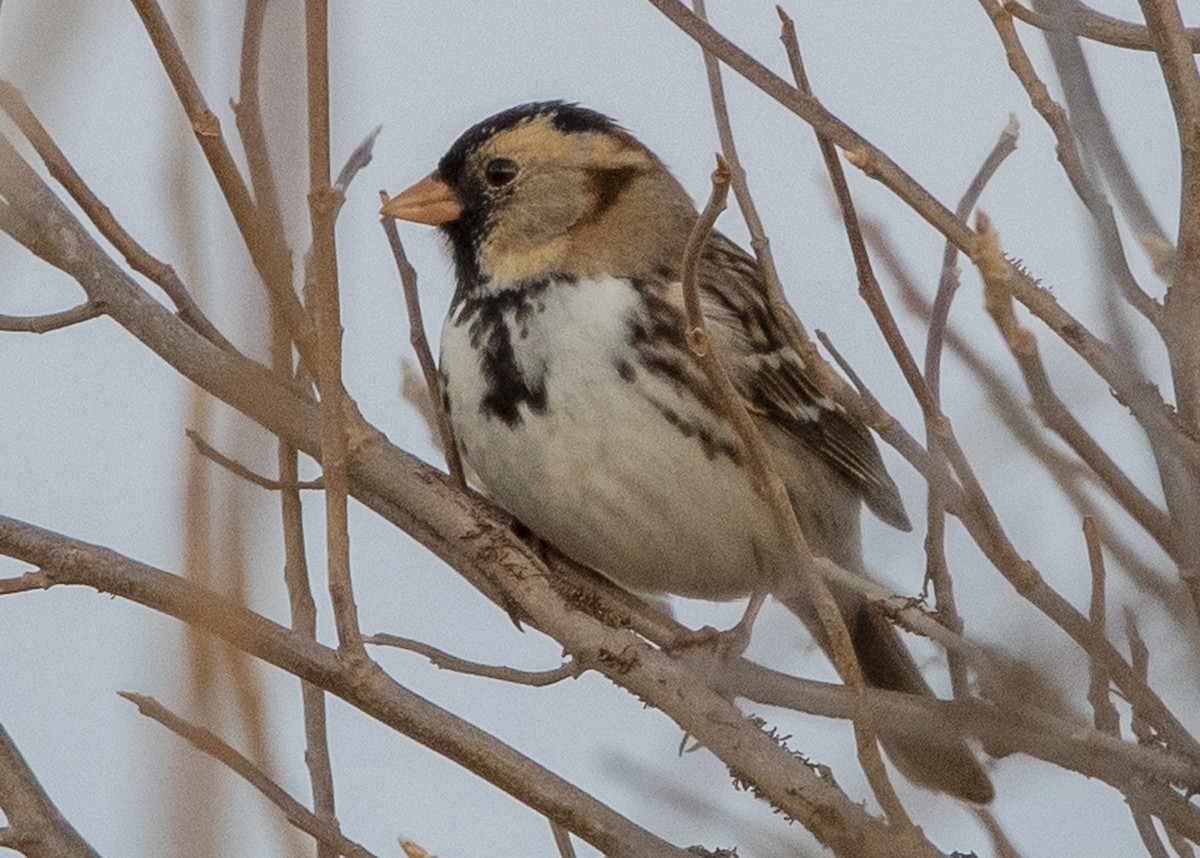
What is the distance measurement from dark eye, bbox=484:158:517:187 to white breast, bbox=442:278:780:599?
338 mm

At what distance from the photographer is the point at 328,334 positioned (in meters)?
1.77

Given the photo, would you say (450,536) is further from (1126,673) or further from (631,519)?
(1126,673)

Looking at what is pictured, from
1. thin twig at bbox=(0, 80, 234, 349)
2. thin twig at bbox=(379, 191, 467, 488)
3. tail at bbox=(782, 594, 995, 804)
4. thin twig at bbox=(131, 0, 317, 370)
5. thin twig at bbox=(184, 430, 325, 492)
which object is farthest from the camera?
tail at bbox=(782, 594, 995, 804)

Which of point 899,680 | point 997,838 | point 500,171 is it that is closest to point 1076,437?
point 997,838

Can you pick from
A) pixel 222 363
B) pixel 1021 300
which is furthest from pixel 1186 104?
pixel 222 363

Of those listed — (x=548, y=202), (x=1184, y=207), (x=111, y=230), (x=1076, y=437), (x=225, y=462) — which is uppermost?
(x=548, y=202)

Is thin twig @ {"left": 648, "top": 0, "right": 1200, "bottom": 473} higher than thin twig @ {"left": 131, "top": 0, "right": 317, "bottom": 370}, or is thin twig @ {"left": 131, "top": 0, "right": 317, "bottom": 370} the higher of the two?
thin twig @ {"left": 648, "top": 0, "right": 1200, "bottom": 473}

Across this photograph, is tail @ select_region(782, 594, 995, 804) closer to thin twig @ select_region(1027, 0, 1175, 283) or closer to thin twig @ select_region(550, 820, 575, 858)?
thin twig @ select_region(550, 820, 575, 858)

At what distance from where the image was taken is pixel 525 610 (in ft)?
7.77

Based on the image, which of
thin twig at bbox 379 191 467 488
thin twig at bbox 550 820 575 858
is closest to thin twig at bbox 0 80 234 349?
thin twig at bbox 379 191 467 488

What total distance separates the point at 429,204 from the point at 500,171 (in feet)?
0.51

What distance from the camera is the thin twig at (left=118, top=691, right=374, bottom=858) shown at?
1.26m

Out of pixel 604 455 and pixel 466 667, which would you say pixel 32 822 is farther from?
pixel 604 455

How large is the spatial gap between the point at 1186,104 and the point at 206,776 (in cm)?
115
